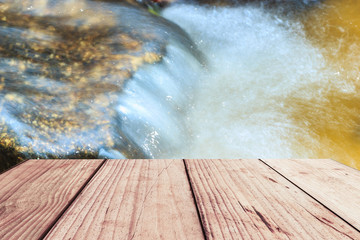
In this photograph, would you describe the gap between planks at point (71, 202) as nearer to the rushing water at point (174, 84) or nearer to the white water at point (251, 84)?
the rushing water at point (174, 84)

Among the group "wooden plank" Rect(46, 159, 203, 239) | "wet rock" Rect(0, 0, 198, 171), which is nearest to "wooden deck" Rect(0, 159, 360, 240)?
"wooden plank" Rect(46, 159, 203, 239)

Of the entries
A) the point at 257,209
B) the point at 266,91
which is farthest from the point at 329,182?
the point at 266,91

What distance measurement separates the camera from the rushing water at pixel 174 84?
5.47 ft

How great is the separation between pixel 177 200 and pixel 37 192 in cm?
34

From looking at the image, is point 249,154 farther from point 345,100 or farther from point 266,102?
point 345,100

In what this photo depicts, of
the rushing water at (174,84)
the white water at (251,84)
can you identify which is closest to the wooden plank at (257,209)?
the rushing water at (174,84)

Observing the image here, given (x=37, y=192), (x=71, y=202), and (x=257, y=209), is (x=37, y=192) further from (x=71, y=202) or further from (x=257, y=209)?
(x=257, y=209)

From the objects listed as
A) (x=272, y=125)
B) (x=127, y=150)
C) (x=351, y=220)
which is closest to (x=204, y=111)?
(x=272, y=125)

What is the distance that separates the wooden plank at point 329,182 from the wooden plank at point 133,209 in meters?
0.32

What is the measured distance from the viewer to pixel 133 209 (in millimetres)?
603

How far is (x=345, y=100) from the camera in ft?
8.70

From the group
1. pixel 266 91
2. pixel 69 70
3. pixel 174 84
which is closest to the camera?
pixel 69 70

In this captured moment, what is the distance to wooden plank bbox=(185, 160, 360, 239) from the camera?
54 cm

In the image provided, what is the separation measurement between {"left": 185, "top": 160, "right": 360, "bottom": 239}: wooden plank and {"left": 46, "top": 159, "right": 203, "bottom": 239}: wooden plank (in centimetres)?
4
